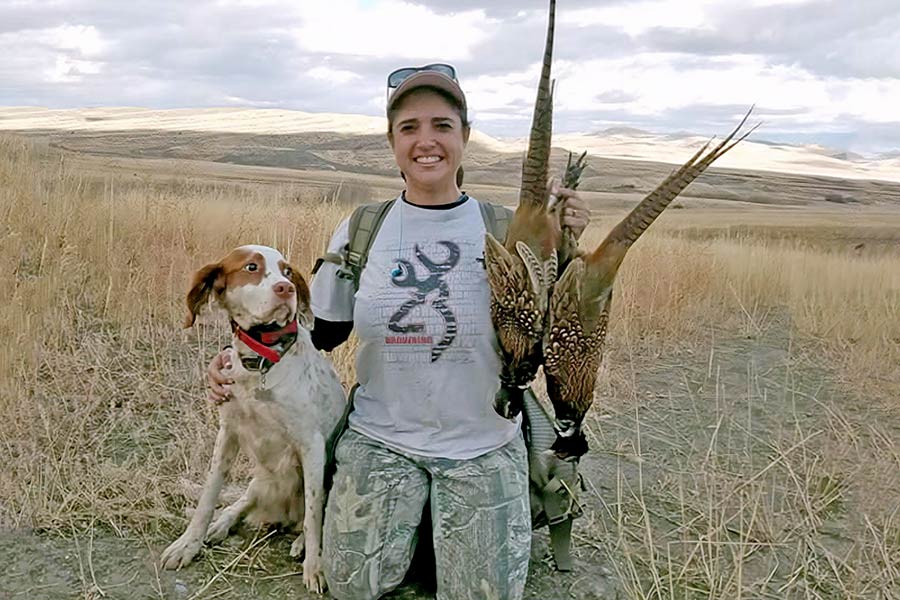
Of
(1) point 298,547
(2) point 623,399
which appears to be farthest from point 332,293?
(2) point 623,399

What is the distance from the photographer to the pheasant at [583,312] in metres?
2.38

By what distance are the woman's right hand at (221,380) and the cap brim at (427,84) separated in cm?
125

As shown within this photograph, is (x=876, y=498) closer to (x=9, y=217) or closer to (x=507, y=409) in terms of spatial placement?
(x=507, y=409)

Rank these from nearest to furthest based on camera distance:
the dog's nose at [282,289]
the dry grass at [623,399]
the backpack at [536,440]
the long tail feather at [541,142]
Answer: the long tail feather at [541,142] < the dog's nose at [282,289] < the backpack at [536,440] < the dry grass at [623,399]

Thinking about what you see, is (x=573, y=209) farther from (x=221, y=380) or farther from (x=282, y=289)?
(x=221, y=380)

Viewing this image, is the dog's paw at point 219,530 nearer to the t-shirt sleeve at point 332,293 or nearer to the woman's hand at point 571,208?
the t-shirt sleeve at point 332,293

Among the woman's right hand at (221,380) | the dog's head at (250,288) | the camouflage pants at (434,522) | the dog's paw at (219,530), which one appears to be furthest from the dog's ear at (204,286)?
the dog's paw at (219,530)

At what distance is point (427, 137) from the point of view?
3.13 m

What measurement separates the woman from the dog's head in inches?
10.5

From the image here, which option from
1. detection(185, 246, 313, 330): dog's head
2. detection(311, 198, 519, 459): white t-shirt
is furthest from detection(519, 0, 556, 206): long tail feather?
detection(185, 246, 313, 330): dog's head

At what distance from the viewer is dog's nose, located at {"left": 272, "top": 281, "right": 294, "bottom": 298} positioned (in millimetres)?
3037

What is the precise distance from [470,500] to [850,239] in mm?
19585

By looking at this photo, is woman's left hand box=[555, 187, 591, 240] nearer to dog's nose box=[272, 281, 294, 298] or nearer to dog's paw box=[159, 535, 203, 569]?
dog's nose box=[272, 281, 294, 298]

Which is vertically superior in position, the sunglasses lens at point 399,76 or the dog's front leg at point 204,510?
the sunglasses lens at point 399,76
